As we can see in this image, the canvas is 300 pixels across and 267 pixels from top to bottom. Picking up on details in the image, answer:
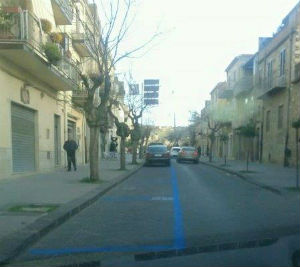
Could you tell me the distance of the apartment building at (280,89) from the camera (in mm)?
26719

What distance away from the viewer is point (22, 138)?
18.0m

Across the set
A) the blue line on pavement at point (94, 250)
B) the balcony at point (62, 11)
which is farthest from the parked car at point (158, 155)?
the blue line on pavement at point (94, 250)

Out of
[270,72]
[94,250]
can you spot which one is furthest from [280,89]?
[94,250]

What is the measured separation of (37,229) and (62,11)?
16.7 metres

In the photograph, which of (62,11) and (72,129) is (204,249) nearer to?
(62,11)

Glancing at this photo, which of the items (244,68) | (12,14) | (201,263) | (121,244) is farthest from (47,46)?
(244,68)

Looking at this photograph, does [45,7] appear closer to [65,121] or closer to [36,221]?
[65,121]

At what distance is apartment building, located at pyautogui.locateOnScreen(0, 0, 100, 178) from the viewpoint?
1517 centimetres

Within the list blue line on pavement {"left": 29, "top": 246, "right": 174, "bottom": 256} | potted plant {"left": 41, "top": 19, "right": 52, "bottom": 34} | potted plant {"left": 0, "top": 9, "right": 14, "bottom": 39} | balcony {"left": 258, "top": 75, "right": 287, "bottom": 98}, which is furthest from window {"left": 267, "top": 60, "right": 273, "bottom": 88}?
blue line on pavement {"left": 29, "top": 246, "right": 174, "bottom": 256}

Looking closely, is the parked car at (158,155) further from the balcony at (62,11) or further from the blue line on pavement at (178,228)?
the blue line on pavement at (178,228)

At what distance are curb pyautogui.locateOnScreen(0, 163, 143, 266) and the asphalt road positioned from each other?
121 mm

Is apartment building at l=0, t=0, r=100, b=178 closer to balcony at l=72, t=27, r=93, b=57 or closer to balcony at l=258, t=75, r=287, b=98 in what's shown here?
balcony at l=72, t=27, r=93, b=57

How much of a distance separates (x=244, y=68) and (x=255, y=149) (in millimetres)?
9829

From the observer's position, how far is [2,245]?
5.98 m
